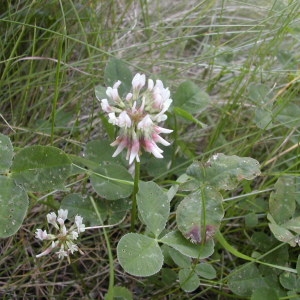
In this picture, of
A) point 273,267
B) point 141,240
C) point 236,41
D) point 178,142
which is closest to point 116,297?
point 141,240

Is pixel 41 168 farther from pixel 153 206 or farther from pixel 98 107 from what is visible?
pixel 98 107

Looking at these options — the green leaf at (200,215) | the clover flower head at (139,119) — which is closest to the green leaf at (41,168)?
the clover flower head at (139,119)

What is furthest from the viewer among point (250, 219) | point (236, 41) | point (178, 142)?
point (236, 41)

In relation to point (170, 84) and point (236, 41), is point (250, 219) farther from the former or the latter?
point (236, 41)

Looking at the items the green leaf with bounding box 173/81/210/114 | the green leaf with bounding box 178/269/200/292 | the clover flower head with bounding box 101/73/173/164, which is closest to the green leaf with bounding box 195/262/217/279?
the green leaf with bounding box 178/269/200/292

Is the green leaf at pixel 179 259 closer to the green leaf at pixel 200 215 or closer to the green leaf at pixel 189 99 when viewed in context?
the green leaf at pixel 200 215
